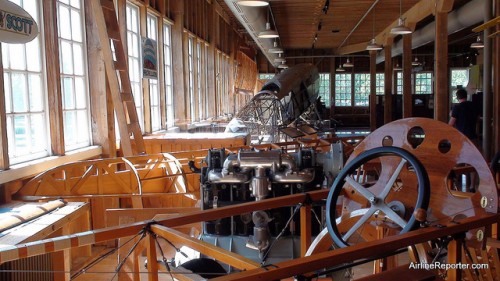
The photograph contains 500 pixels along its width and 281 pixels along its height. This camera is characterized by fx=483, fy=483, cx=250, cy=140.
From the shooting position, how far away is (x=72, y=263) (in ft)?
20.9

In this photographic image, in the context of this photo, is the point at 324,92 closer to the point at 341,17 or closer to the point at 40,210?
the point at 341,17

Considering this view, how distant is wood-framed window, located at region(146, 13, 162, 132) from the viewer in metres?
10.8

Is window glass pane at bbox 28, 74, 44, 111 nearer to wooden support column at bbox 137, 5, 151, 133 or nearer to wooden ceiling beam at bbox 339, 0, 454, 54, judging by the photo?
wooden support column at bbox 137, 5, 151, 133

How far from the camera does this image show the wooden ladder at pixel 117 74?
7.03 meters

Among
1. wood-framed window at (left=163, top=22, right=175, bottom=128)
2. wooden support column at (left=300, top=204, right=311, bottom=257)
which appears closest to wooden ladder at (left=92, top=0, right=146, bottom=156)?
wood-framed window at (left=163, top=22, right=175, bottom=128)

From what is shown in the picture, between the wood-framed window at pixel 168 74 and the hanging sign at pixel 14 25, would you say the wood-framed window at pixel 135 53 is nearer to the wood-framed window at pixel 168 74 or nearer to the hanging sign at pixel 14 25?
the wood-framed window at pixel 168 74

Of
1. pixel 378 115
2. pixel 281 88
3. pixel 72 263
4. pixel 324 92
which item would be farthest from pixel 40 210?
pixel 324 92

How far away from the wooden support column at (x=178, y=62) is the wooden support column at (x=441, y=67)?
20.7 ft

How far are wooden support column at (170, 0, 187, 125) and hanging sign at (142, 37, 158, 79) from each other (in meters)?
1.93

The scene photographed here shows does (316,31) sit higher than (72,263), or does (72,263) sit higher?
(316,31)

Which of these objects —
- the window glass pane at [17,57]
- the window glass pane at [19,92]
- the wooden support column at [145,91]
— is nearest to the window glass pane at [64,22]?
the window glass pane at [17,57]

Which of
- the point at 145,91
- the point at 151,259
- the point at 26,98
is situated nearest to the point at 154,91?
the point at 145,91

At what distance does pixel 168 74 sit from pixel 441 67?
6.62 metres

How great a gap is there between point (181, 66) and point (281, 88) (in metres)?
3.40
